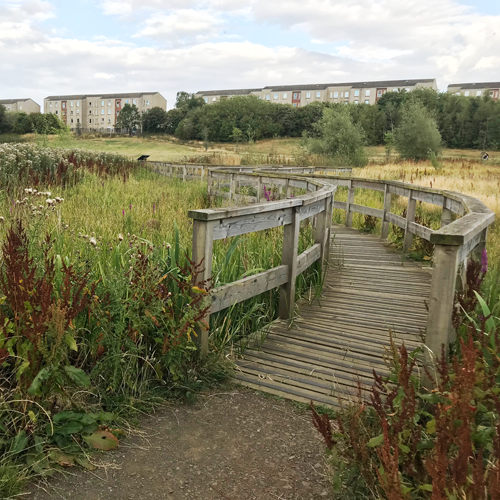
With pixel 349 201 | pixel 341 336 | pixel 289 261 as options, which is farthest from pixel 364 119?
pixel 341 336

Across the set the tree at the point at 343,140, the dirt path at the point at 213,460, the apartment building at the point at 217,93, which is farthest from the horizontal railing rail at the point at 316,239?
the apartment building at the point at 217,93

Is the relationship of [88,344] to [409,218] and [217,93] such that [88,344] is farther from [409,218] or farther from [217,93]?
[217,93]

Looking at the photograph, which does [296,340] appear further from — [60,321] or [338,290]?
[60,321]

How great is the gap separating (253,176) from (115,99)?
409 ft

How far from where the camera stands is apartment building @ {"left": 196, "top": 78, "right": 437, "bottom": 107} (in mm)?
114369

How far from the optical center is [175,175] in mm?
19203

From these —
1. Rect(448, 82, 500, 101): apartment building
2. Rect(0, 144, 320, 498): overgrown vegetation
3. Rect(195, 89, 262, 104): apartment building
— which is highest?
Rect(448, 82, 500, 101): apartment building

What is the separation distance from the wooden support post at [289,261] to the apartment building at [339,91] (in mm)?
110879

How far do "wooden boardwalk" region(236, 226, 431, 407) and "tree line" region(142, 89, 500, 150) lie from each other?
64.7 metres

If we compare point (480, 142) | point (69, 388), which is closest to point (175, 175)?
point (69, 388)

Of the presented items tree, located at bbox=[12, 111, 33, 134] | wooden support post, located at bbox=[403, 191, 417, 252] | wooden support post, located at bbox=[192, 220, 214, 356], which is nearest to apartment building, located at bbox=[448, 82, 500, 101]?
tree, located at bbox=[12, 111, 33, 134]

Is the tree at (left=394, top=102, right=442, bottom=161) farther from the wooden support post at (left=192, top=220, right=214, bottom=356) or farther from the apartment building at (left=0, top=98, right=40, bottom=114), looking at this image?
the apartment building at (left=0, top=98, right=40, bottom=114)

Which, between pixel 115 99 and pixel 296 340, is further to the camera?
pixel 115 99

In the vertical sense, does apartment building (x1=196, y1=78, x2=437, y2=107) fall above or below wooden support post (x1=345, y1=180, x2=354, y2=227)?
above
